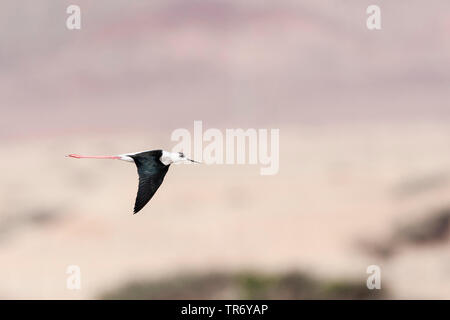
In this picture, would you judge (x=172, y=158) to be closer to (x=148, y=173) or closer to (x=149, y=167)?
(x=149, y=167)

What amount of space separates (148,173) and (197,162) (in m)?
1.74

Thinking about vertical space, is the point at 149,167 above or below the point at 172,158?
below

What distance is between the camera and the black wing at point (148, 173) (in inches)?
856

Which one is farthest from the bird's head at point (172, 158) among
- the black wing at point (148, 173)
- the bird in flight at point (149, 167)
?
the black wing at point (148, 173)

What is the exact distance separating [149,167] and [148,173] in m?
0.22

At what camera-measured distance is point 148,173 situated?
22.1 metres

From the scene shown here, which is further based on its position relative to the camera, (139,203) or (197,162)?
(197,162)

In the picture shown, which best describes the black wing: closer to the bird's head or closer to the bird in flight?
the bird in flight

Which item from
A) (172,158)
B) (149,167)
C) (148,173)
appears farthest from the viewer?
(172,158)

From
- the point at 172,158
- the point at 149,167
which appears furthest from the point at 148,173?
the point at 172,158
